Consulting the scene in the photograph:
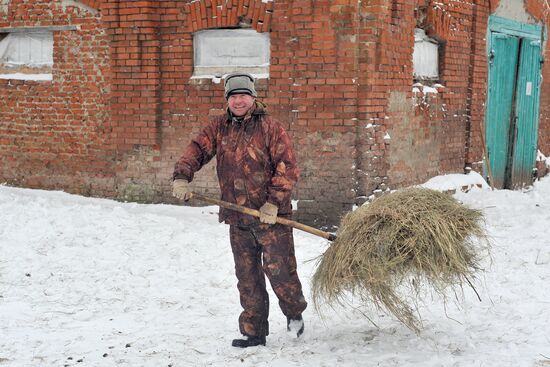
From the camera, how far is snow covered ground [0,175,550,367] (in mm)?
4742

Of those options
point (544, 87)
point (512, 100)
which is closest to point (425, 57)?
point (512, 100)

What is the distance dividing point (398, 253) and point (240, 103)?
4.87 feet

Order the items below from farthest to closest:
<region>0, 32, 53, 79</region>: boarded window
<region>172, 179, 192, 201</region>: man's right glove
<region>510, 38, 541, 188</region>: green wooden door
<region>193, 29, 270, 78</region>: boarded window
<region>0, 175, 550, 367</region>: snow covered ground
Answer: <region>510, 38, 541, 188</region>: green wooden door
<region>0, 32, 53, 79</region>: boarded window
<region>193, 29, 270, 78</region>: boarded window
<region>172, 179, 192, 201</region>: man's right glove
<region>0, 175, 550, 367</region>: snow covered ground

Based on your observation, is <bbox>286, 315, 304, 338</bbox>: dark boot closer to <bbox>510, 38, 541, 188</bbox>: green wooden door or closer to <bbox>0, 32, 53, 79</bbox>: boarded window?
<bbox>0, 32, 53, 79</bbox>: boarded window

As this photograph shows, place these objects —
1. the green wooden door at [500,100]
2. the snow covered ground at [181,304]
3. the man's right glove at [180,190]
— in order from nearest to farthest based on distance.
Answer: the snow covered ground at [181,304] < the man's right glove at [180,190] < the green wooden door at [500,100]

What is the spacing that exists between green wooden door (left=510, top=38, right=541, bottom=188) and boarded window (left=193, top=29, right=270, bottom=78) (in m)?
5.75

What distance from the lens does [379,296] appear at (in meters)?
4.53

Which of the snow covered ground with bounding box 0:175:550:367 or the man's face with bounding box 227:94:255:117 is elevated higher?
the man's face with bounding box 227:94:255:117

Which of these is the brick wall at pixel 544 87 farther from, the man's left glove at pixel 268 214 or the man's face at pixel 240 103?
the man's left glove at pixel 268 214

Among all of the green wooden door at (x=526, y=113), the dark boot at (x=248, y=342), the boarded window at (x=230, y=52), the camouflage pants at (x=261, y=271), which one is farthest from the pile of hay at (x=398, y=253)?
the green wooden door at (x=526, y=113)

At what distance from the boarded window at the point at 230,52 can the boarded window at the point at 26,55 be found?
2.49m

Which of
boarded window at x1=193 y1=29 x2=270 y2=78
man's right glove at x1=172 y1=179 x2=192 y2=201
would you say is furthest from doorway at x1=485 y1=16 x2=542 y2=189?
man's right glove at x1=172 y1=179 x2=192 y2=201

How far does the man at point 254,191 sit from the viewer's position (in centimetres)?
491

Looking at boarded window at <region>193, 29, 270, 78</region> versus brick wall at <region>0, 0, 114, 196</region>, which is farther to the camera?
brick wall at <region>0, 0, 114, 196</region>
